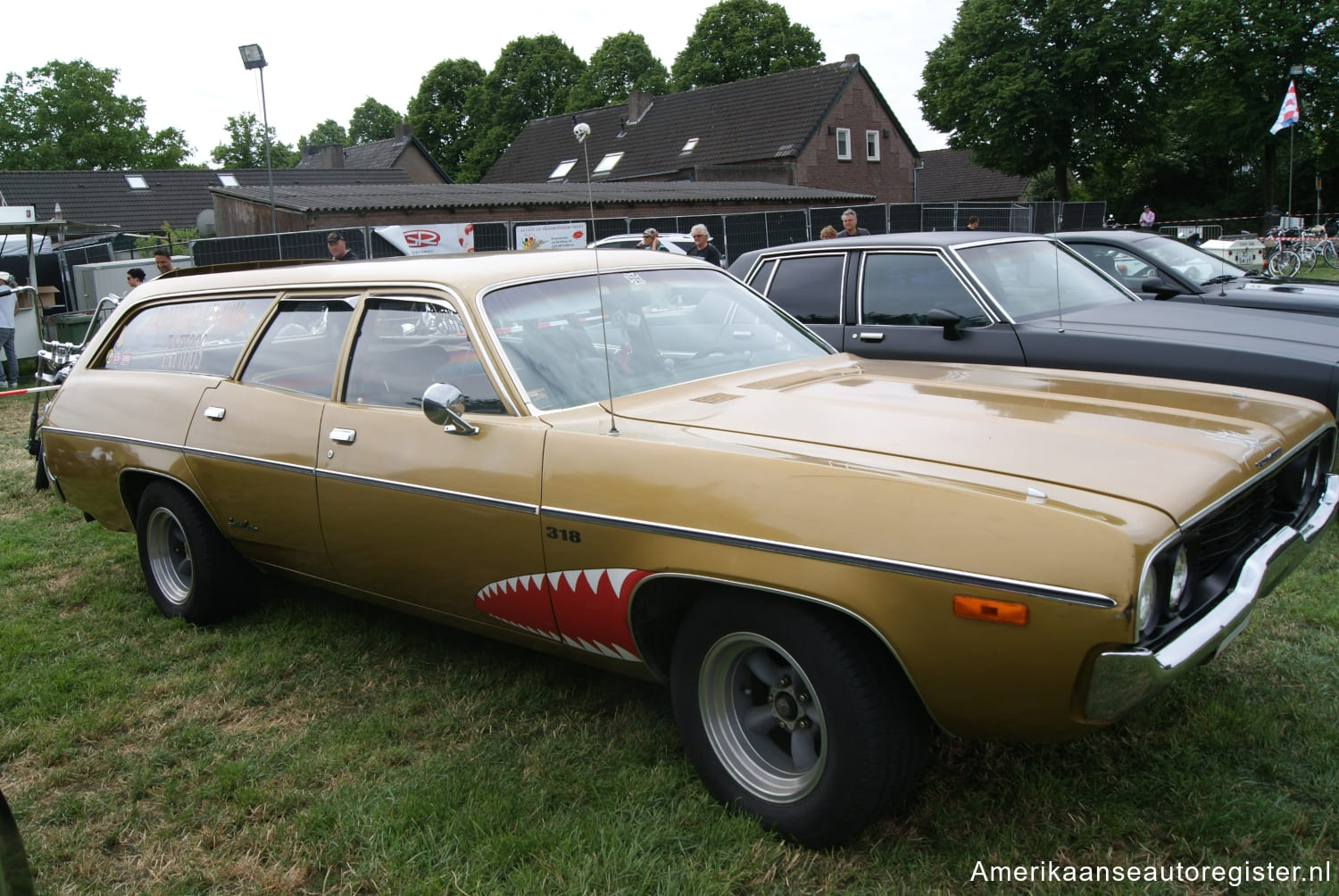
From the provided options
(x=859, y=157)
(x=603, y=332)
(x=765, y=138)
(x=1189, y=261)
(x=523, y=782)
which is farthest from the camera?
(x=859, y=157)

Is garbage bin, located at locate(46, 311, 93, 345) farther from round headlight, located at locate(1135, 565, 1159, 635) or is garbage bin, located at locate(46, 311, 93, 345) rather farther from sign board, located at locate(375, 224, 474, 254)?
round headlight, located at locate(1135, 565, 1159, 635)

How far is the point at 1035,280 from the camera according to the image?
6.14 metres

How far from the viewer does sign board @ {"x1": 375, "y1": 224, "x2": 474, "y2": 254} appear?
20.3 meters

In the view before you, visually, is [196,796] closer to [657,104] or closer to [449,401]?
[449,401]

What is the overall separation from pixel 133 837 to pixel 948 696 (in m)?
2.34

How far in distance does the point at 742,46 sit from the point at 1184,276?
49.5 m

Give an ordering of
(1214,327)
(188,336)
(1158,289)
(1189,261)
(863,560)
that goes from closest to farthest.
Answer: (863,560), (188,336), (1214,327), (1158,289), (1189,261)

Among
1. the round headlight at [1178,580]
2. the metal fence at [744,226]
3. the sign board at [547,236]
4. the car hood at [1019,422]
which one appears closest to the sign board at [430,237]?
the metal fence at [744,226]

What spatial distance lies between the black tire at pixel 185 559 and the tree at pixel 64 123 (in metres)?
57.7

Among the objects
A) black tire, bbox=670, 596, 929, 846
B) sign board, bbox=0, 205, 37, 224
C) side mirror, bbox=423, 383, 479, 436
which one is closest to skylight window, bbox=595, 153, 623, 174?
sign board, bbox=0, 205, 37, 224

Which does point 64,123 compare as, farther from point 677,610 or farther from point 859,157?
point 677,610

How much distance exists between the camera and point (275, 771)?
3.18 metres

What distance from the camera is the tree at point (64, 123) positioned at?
53.5 meters

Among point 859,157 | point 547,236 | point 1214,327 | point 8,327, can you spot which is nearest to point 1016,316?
point 1214,327
